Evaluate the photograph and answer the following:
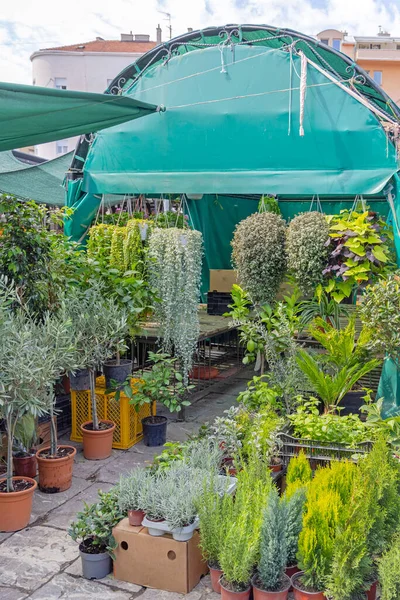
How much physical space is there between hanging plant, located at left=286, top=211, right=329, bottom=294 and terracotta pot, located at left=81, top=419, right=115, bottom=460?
1934 millimetres

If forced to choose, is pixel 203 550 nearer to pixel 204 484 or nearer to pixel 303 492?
pixel 204 484

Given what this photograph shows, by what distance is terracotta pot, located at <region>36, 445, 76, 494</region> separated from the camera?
3.90 metres

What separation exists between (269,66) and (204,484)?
151 inches

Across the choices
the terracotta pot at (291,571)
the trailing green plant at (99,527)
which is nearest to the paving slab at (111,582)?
the trailing green plant at (99,527)

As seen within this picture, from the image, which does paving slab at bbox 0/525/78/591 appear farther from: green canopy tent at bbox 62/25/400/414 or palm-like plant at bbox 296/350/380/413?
green canopy tent at bbox 62/25/400/414

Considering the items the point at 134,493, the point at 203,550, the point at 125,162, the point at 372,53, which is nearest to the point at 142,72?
the point at 125,162

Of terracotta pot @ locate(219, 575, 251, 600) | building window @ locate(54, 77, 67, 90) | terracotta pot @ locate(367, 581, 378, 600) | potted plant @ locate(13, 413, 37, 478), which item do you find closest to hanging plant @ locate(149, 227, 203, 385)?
potted plant @ locate(13, 413, 37, 478)

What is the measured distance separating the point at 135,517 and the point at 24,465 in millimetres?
1473

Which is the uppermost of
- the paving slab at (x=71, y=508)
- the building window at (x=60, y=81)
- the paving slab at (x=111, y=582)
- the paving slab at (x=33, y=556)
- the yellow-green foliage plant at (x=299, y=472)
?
the building window at (x=60, y=81)

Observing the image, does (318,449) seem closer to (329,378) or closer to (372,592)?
(329,378)

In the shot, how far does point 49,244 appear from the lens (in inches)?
173

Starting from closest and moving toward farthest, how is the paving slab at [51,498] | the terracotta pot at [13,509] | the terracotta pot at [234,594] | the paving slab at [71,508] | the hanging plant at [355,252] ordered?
1. the terracotta pot at [234,594]
2. the terracotta pot at [13,509]
3. the paving slab at [71,508]
4. the paving slab at [51,498]
5. the hanging plant at [355,252]

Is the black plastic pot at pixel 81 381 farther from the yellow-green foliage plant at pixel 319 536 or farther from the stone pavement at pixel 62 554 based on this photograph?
the yellow-green foliage plant at pixel 319 536

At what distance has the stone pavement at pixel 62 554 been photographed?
2807mm
